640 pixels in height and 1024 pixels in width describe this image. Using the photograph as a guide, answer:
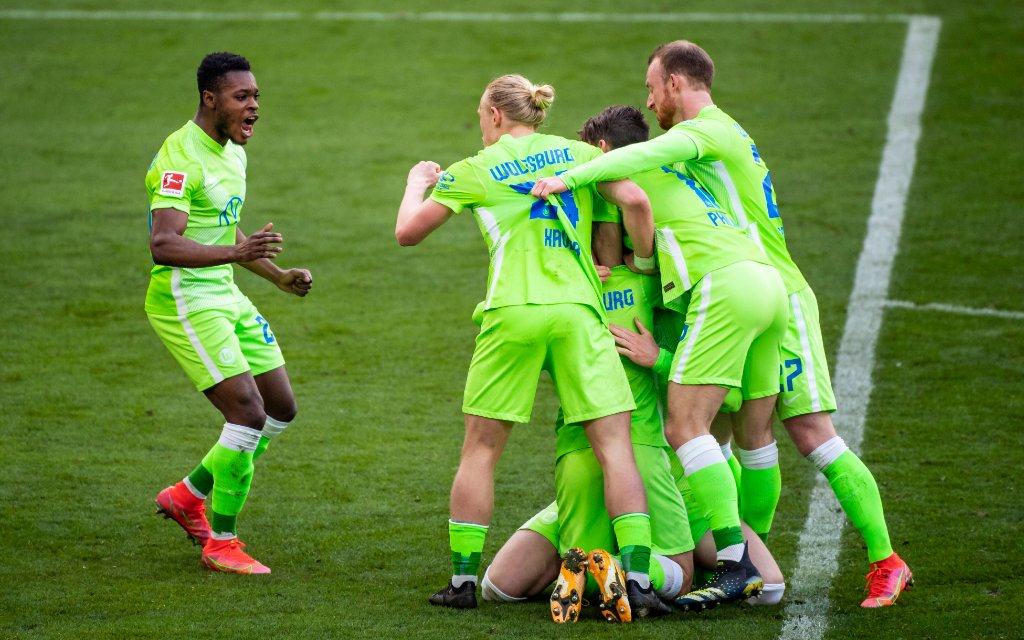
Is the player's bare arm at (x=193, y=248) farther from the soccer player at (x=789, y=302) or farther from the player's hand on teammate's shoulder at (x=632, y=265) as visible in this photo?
the soccer player at (x=789, y=302)

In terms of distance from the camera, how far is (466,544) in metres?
5.54

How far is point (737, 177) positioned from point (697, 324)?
2.19ft

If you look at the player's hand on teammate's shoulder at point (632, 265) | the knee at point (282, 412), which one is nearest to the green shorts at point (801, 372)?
the player's hand on teammate's shoulder at point (632, 265)

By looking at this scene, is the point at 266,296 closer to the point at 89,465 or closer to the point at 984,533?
the point at 89,465

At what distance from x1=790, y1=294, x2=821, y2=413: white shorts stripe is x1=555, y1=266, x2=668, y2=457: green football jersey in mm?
569

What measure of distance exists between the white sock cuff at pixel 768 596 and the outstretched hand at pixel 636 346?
100cm

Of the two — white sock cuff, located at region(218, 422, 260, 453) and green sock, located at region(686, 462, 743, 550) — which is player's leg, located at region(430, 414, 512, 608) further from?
white sock cuff, located at region(218, 422, 260, 453)

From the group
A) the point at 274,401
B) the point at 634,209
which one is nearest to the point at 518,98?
the point at 634,209

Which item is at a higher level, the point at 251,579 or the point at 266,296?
the point at 266,296

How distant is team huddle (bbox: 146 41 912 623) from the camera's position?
18.0 feet

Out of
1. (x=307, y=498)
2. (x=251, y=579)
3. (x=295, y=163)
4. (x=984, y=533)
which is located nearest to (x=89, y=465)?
(x=307, y=498)

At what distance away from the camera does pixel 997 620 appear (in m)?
5.45

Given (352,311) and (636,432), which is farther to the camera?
(352,311)

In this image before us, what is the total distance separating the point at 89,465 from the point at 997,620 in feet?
15.4
